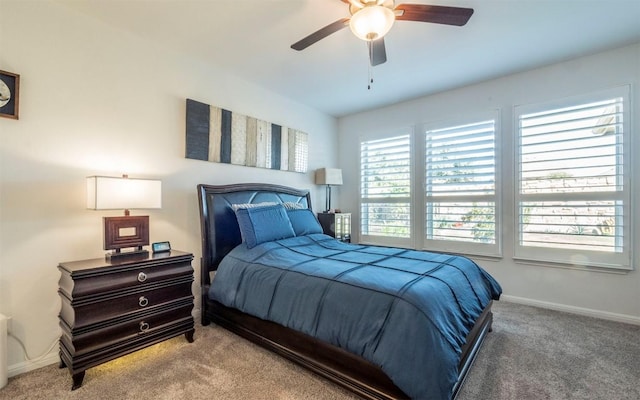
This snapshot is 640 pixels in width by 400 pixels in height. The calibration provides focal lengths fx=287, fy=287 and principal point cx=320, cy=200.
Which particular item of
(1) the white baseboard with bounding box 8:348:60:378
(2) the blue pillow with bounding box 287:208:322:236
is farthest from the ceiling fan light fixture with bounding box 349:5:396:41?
(1) the white baseboard with bounding box 8:348:60:378

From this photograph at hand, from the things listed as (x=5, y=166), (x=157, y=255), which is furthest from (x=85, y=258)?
(x=5, y=166)

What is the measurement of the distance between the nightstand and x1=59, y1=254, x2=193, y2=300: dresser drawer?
225 centimetres

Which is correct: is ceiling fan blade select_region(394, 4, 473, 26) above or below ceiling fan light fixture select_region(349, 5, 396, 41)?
above

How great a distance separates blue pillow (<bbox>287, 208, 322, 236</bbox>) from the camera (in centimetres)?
319

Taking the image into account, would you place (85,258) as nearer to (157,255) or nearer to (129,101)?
(157,255)

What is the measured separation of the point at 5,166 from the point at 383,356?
2.68 meters

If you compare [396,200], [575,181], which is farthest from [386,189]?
[575,181]

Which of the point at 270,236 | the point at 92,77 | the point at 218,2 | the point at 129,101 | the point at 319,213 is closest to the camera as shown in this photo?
the point at 218,2

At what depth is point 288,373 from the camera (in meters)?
1.94

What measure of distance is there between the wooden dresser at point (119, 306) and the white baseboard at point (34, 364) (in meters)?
0.16

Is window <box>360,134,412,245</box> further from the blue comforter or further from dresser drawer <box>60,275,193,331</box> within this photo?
dresser drawer <box>60,275,193,331</box>

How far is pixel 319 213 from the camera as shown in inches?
175

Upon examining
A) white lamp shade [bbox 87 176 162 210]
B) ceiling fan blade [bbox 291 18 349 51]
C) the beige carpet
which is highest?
ceiling fan blade [bbox 291 18 349 51]

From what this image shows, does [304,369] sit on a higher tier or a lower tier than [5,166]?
lower
